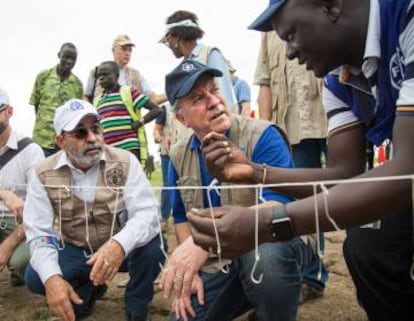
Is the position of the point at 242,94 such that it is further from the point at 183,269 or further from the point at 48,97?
the point at 183,269

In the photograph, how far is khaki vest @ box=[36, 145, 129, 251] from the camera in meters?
2.98

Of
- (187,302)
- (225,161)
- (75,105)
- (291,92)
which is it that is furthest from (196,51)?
(187,302)

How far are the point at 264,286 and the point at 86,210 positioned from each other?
1.38 m

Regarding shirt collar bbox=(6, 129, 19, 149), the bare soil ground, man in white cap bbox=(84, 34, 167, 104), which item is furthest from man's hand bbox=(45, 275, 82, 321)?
man in white cap bbox=(84, 34, 167, 104)

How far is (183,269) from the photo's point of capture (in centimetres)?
207

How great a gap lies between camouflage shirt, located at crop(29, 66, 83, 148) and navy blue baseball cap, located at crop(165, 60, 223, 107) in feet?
9.35

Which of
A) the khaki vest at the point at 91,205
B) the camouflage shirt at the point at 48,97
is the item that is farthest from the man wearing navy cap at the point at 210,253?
the camouflage shirt at the point at 48,97

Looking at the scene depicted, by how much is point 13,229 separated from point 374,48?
9.66ft

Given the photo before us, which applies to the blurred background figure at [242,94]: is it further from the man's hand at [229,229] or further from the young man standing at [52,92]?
the man's hand at [229,229]

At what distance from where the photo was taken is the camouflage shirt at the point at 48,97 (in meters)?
5.11

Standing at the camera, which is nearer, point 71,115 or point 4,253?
point 71,115

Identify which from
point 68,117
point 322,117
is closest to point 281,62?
point 322,117

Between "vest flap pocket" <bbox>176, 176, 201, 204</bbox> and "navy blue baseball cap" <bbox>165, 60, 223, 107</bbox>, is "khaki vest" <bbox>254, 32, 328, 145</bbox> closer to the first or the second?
"navy blue baseball cap" <bbox>165, 60, 223, 107</bbox>

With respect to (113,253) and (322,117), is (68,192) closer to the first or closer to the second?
(113,253)
